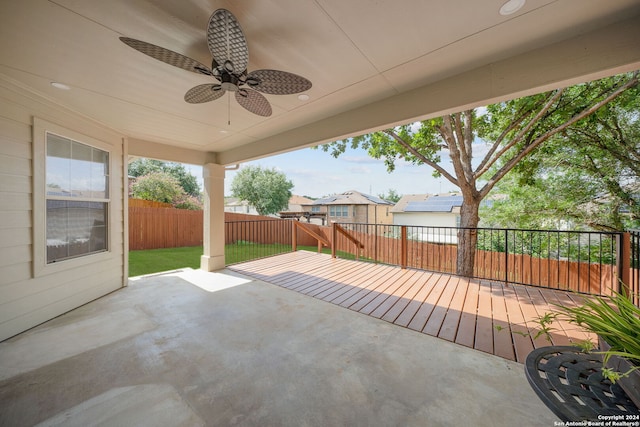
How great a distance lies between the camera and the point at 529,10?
1.51 metres

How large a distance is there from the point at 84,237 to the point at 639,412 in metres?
5.02

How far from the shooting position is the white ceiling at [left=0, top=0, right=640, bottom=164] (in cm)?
150

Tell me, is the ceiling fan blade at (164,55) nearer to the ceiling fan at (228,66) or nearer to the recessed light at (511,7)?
the ceiling fan at (228,66)

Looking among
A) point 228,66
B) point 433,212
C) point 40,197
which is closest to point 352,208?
point 433,212

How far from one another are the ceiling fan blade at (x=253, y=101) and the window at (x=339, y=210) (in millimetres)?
18065

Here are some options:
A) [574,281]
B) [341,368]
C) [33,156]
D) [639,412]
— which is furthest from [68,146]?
[574,281]

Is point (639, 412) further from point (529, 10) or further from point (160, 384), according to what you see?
point (160, 384)

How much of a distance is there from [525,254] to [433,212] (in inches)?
431

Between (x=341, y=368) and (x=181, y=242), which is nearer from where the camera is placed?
(x=341, y=368)

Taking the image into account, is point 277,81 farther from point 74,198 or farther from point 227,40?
point 74,198

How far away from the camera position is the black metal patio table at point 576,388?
0.90 meters

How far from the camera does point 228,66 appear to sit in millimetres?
1751

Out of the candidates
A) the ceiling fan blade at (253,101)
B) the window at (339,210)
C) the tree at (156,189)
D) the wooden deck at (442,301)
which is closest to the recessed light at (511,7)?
the ceiling fan blade at (253,101)

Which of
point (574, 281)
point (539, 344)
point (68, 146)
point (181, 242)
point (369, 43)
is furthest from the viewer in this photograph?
point (181, 242)
